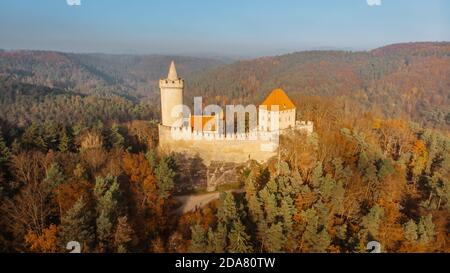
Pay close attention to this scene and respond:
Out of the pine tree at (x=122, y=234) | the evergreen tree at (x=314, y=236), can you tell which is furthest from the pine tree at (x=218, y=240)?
the pine tree at (x=122, y=234)

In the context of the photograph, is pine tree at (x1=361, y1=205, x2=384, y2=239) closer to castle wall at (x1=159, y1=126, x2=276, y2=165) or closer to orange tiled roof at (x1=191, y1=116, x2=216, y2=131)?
castle wall at (x1=159, y1=126, x2=276, y2=165)

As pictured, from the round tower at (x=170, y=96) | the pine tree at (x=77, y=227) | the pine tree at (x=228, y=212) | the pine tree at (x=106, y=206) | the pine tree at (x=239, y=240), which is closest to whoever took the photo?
the pine tree at (x=239, y=240)

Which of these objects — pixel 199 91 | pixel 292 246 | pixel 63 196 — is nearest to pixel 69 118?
pixel 199 91

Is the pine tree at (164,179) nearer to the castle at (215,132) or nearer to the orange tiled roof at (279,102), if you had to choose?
the castle at (215,132)

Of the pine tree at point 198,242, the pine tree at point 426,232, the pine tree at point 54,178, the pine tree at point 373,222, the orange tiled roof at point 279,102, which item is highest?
the orange tiled roof at point 279,102

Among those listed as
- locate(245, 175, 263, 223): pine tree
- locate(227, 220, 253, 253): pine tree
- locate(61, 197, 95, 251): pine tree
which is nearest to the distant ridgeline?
locate(245, 175, 263, 223): pine tree

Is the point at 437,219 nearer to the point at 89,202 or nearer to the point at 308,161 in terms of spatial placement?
the point at 308,161
